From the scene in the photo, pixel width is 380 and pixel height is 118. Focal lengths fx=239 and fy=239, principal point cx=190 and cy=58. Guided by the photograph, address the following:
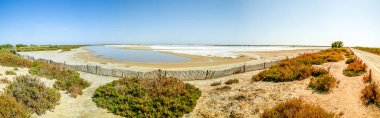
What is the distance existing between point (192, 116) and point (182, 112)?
546mm

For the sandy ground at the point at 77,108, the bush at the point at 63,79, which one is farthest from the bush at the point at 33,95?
the bush at the point at 63,79

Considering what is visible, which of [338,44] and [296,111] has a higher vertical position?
[338,44]

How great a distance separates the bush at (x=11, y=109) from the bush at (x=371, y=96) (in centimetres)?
1386

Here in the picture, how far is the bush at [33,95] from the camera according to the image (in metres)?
11.2

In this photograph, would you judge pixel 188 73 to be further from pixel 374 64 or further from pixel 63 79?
pixel 374 64

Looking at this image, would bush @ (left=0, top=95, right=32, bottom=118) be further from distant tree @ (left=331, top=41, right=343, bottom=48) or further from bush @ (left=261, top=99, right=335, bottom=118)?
distant tree @ (left=331, top=41, right=343, bottom=48)

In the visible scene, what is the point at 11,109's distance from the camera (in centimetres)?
1001

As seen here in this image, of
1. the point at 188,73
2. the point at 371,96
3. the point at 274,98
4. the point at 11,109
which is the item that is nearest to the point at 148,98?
the point at 11,109

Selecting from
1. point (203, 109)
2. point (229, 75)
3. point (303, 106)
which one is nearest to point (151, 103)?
point (203, 109)

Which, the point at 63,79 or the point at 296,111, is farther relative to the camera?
the point at 63,79

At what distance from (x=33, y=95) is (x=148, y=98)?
5705 millimetres

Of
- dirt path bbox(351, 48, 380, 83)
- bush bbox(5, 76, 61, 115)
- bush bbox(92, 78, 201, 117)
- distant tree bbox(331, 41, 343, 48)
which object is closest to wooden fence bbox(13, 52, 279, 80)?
bush bbox(92, 78, 201, 117)

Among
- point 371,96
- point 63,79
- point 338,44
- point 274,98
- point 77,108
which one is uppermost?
point 338,44

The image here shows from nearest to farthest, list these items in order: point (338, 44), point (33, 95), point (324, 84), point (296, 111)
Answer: point (296, 111) < point (324, 84) < point (33, 95) < point (338, 44)
